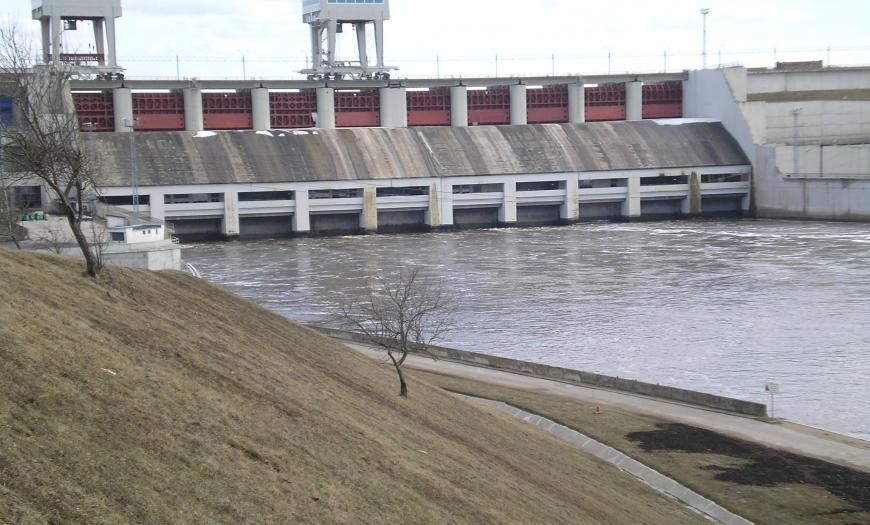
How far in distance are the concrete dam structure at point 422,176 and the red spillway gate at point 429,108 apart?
2886 millimetres

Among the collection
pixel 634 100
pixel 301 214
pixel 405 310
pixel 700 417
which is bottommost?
pixel 700 417

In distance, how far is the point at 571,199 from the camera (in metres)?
72.4

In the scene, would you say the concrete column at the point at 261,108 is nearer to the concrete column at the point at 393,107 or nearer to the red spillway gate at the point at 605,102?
the concrete column at the point at 393,107

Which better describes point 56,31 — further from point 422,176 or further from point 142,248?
point 142,248

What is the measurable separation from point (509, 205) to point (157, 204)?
22838 mm

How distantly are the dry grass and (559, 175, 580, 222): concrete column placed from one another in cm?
4684

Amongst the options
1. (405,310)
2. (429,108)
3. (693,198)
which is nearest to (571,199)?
(693,198)

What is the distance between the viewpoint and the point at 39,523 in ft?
28.8

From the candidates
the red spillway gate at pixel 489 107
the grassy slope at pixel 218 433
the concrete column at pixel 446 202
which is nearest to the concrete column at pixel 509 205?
the concrete column at pixel 446 202

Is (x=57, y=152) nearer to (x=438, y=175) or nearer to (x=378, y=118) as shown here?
(x=438, y=175)

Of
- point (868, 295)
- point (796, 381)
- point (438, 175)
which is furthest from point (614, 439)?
point (438, 175)

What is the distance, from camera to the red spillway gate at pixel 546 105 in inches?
3204

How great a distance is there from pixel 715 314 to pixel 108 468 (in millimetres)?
31648

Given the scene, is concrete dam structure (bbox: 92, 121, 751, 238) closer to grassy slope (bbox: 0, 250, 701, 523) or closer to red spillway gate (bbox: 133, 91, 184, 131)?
red spillway gate (bbox: 133, 91, 184, 131)
